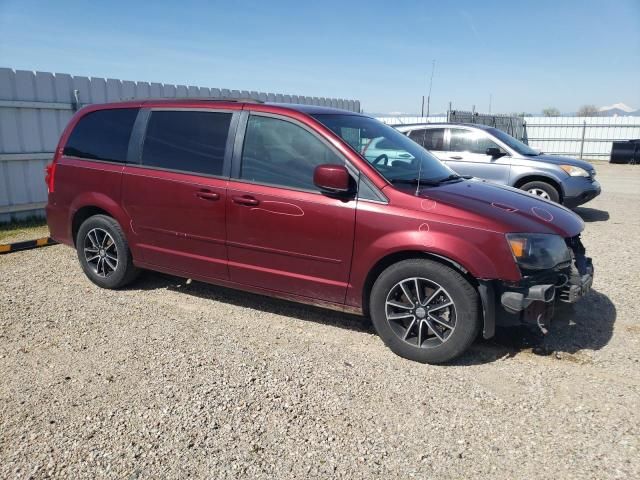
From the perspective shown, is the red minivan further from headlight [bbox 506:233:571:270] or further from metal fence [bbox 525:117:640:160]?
metal fence [bbox 525:117:640:160]

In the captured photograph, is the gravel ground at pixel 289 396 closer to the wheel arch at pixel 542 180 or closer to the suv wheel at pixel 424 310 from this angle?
the suv wheel at pixel 424 310

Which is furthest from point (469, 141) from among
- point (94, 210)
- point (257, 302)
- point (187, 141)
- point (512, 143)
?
point (94, 210)

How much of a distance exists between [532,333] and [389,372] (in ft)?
4.69

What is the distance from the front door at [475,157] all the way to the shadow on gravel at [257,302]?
5.27 meters

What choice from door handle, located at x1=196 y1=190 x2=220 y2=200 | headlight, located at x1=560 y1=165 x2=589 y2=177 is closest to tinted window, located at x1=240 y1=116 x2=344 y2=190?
door handle, located at x1=196 y1=190 x2=220 y2=200

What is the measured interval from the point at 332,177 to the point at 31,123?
680cm

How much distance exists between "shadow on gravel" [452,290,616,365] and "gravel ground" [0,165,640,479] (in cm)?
2

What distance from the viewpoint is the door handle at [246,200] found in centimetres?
406

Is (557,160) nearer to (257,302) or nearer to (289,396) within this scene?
(257,302)

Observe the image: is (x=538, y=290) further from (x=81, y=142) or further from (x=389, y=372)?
(x=81, y=142)

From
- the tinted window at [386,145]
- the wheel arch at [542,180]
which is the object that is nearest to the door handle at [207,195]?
the tinted window at [386,145]

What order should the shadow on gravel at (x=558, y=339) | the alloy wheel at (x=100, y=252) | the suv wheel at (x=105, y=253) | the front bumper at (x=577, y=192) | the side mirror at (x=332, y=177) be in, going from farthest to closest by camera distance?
the front bumper at (x=577, y=192)
the alloy wheel at (x=100, y=252)
the suv wheel at (x=105, y=253)
the shadow on gravel at (x=558, y=339)
the side mirror at (x=332, y=177)

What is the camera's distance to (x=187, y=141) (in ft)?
14.8

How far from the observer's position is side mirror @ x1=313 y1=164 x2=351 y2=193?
11.9 feet
